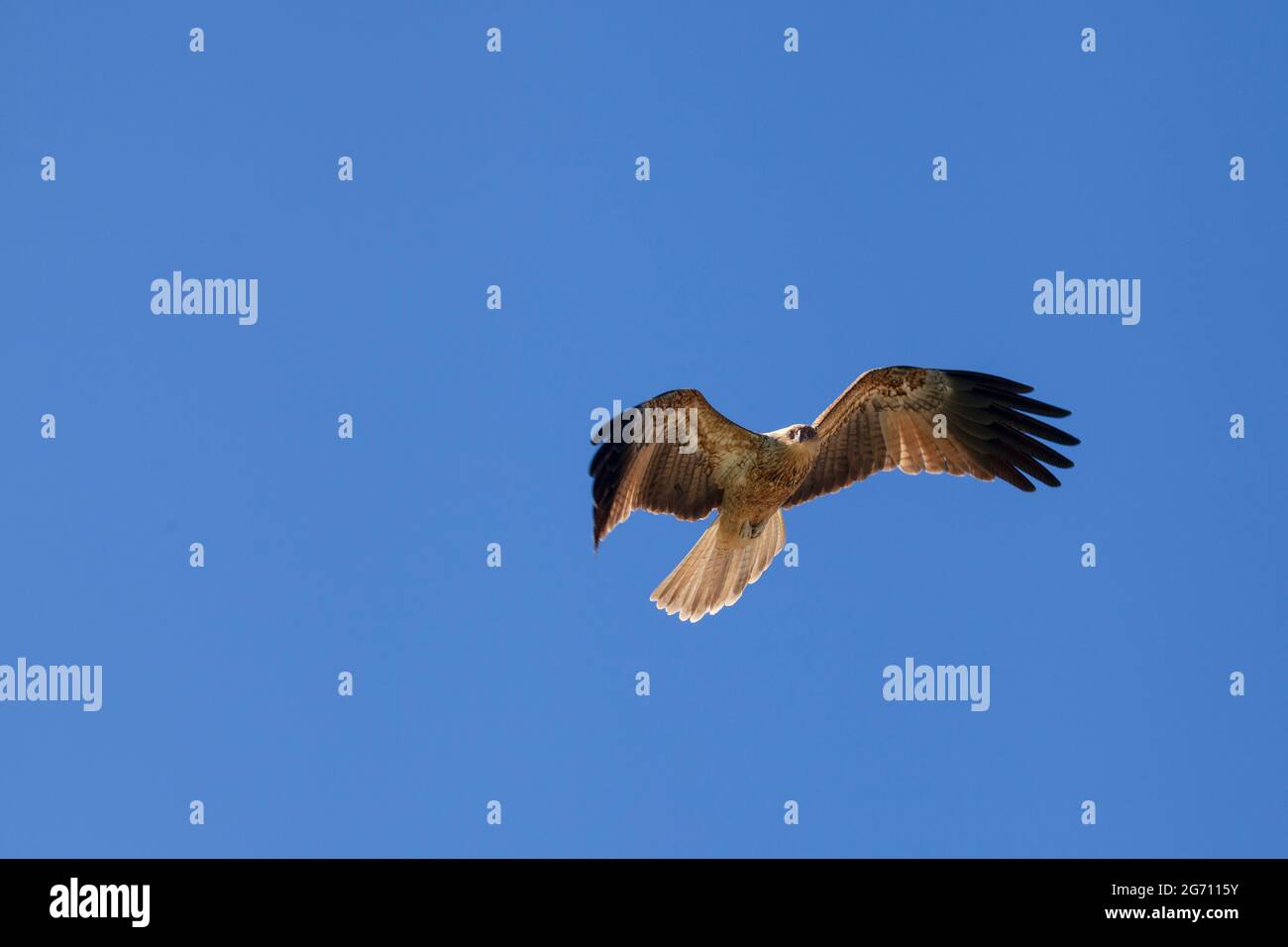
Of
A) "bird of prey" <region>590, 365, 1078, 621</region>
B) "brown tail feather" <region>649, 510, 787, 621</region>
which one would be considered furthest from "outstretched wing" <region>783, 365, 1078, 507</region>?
"brown tail feather" <region>649, 510, 787, 621</region>

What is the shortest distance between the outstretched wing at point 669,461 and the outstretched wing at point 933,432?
2.72 ft

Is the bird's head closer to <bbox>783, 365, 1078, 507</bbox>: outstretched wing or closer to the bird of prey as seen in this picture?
the bird of prey

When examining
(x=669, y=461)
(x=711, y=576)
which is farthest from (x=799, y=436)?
(x=711, y=576)

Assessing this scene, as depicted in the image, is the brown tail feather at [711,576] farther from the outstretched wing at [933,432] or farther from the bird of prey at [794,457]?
the outstretched wing at [933,432]

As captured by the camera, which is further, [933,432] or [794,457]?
[933,432]

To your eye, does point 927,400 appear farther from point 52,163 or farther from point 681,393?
point 52,163

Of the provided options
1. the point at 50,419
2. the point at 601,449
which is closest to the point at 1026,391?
the point at 601,449

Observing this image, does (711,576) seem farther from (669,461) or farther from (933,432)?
(933,432)

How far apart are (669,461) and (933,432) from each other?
2.58 metres

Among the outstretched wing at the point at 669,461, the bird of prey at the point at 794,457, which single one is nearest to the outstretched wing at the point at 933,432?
the bird of prey at the point at 794,457

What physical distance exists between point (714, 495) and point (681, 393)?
49.1 inches

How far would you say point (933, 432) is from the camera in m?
13.9

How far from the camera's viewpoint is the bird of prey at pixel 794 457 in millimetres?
12812

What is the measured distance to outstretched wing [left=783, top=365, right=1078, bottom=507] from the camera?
1362 cm
